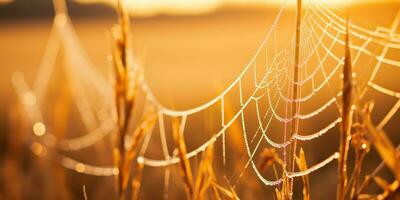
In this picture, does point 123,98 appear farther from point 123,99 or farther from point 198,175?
point 198,175

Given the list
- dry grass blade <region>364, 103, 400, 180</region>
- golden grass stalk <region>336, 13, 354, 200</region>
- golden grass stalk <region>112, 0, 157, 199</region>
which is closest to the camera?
dry grass blade <region>364, 103, 400, 180</region>

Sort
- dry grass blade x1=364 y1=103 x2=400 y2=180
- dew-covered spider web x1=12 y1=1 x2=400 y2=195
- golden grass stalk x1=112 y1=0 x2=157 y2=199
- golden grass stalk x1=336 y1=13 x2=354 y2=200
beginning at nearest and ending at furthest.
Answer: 1. dry grass blade x1=364 y1=103 x2=400 y2=180
2. golden grass stalk x1=336 y1=13 x2=354 y2=200
3. golden grass stalk x1=112 y1=0 x2=157 y2=199
4. dew-covered spider web x1=12 y1=1 x2=400 y2=195

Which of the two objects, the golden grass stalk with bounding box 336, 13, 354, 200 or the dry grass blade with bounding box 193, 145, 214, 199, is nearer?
the golden grass stalk with bounding box 336, 13, 354, 200

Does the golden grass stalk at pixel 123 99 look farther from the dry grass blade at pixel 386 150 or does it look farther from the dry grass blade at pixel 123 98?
the dry grass blade at pixel 386 150

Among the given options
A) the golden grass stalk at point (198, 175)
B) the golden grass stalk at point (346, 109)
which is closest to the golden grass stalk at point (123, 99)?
the golden grass stalk at point (198, 175)

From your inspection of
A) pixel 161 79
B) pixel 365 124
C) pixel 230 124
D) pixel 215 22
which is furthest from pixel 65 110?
pixel 215 22

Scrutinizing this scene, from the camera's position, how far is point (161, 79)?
46.8 feet

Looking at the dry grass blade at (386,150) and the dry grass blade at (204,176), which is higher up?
the dry grass blade at (386,150)

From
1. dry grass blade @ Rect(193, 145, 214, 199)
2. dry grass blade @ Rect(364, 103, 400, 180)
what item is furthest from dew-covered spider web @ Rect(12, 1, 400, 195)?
dry grass blade @ Rect(364, 103, 400, 180)

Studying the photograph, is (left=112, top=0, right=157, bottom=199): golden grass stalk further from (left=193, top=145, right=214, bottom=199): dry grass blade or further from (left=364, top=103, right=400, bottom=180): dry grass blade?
(left=364, top=103, right=400, bottom=180): dry grass blade

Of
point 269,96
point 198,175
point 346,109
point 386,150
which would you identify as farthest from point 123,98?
point 269,96

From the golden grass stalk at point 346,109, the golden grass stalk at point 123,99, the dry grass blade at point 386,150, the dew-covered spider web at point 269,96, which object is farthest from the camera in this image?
the dew-covered spider web at point 269,96

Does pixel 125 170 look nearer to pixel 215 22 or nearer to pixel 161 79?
pixel 161 79

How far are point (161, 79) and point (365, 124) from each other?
13219mm
